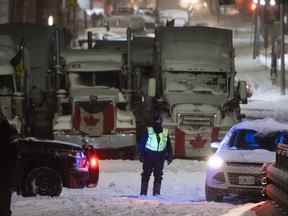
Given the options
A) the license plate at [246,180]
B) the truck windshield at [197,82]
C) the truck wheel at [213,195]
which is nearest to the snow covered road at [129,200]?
the truck wheel at [213,195]

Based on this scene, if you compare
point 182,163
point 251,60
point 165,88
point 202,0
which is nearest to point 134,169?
point 182,163

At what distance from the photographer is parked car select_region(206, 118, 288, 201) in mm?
13047

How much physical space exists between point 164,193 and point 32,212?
562cm

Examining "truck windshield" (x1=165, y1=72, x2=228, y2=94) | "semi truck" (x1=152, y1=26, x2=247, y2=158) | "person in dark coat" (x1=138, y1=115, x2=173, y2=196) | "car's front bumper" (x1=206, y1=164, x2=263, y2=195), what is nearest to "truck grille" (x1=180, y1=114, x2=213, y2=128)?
"semi truck" (x1=152, y1=26, x2=247, y2=158)

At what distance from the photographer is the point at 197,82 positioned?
22000 millimetres

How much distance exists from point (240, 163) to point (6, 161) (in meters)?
6.01

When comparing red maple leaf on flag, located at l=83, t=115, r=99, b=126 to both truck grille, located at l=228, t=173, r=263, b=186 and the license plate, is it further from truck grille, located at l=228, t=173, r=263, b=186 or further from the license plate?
the license plate

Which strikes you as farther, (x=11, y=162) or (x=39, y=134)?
(x=39, y=134)

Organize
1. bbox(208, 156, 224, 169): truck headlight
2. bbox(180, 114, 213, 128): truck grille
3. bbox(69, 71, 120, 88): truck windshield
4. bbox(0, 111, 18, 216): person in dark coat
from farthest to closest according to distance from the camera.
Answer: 1. bbox(69, 71, 120, 88): truck windshield
2. bbox(180, 114, 213, 128): truck grille
3. bbox(208, 156, 224, 169): truck headlight
4. bbox(0, 111, 18, 216): person in dark coat

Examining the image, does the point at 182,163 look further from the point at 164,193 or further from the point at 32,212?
the point at 32,212

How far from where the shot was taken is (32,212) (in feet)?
35.2

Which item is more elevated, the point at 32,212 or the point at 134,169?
the point at 32,212

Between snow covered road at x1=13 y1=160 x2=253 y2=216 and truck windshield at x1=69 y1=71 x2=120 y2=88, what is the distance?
2860 mm

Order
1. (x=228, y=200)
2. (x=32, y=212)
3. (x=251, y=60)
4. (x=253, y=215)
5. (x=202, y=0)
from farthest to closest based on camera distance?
(x=202, y=0) → (x=251, y=60) → (x=228, y=200) → (x=32, y=212) → (x=253, y=215)
